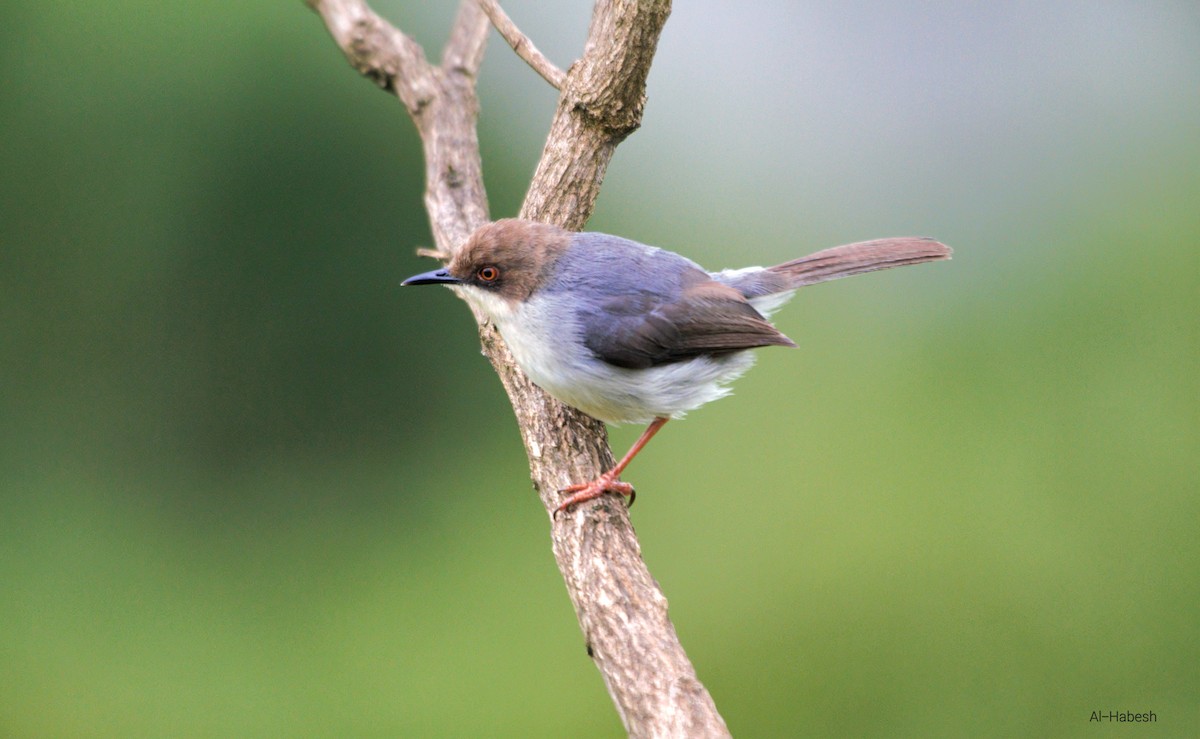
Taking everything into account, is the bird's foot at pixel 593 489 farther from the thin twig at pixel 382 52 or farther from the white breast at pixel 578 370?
the thin twig at pixel 382 52

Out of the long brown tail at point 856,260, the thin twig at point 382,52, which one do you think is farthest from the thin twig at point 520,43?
the long brown tail at point 856,260

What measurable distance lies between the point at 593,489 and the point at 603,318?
0.51 m

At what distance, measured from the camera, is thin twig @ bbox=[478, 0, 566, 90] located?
145 inches

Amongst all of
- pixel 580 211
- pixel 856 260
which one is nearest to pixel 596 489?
pixel 580 211

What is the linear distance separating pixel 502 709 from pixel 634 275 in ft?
8.05

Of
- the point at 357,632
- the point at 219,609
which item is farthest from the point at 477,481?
the point at 219,609

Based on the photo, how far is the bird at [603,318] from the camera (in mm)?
3191

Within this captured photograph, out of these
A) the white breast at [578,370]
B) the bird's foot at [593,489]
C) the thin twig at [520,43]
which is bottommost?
the bird's foot at [593,489]

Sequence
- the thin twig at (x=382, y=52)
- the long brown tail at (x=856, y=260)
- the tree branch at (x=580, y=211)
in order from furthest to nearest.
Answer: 1. the thin twig at (x=382, y=52)
2. the long brown tail at (x=856, y=260)
3. the tree branch at (x=580, y=211)

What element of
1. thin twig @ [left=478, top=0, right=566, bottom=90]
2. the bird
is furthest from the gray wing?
thin twig @ [left=478, top=0, right=566, bottom=90]

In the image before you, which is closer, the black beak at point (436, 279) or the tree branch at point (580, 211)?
the tree branch at point (580, 211)

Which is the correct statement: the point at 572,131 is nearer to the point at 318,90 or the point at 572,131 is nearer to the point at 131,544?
the point at 318,90

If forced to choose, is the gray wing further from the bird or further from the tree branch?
the tree branch

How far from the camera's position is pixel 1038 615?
15.9 feet
